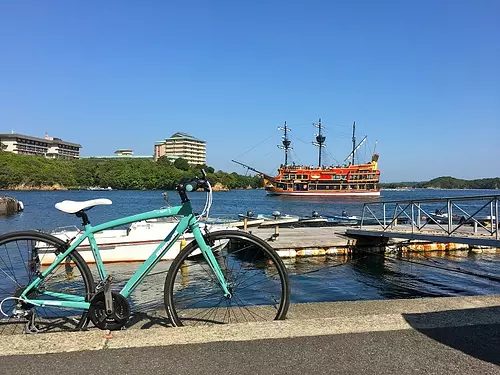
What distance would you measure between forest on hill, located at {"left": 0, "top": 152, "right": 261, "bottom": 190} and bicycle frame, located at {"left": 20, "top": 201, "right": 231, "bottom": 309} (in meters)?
129

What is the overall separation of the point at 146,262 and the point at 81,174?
497ft

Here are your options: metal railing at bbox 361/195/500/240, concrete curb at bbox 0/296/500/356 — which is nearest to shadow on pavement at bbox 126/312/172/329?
concrete curb at bbox 0/296/500/356

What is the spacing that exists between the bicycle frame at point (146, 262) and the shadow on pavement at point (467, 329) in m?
1.85

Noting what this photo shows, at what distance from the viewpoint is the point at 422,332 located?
12.1 ft

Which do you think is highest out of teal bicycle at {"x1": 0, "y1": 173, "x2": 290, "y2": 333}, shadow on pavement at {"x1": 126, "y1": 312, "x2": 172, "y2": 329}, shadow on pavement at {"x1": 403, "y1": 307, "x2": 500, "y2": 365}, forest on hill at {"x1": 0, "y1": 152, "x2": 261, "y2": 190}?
forest on hill at {"x1": 0, "y1": 152, "x2": 261, "y2": 190}

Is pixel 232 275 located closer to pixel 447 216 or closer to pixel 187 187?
pixel 187 187

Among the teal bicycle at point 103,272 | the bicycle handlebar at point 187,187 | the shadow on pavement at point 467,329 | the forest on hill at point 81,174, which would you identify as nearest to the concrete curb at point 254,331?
the shadow on pavement at point 467,329

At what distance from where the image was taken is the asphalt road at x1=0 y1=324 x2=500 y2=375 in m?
2.95

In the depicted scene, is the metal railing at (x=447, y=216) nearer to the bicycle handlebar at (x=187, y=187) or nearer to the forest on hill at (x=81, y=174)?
the bicycle handlebar at (x=187, y=187)

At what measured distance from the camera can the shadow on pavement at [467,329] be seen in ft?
10.9

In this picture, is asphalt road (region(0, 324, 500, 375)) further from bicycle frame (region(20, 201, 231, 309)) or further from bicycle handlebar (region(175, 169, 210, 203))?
bicycle handlebar (region(175, 169, 210, 203))

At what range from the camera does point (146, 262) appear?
404 cm

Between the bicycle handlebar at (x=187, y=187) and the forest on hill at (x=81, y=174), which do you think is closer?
the bicycle handlebar at (x=187, y=187)

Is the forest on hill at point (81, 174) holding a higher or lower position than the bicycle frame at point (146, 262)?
higher
